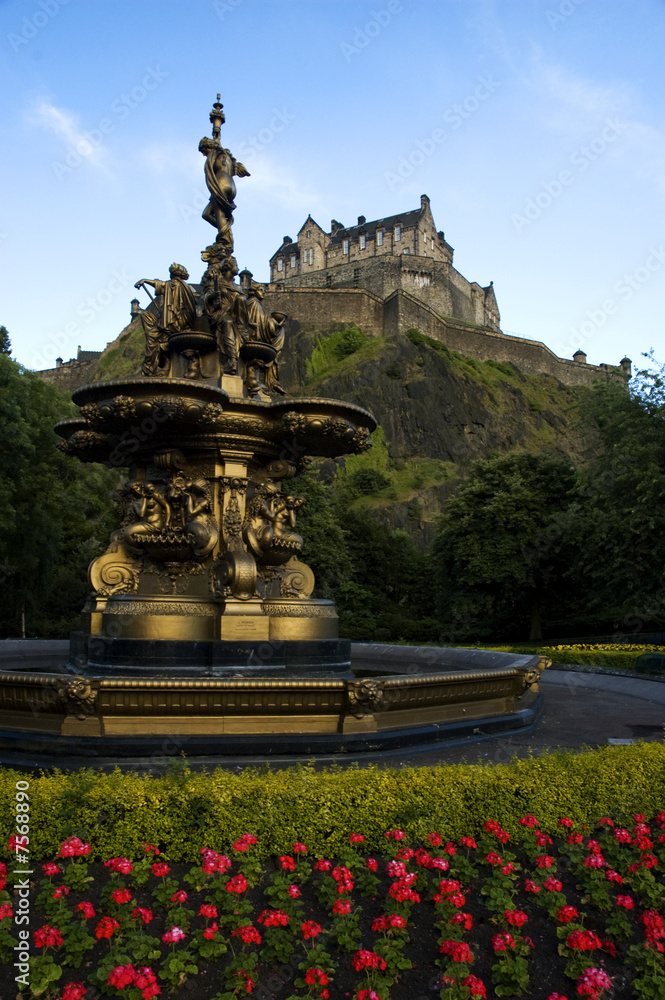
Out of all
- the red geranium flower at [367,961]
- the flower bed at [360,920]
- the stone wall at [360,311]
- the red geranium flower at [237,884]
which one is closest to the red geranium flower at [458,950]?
the flower bed at [360,920]

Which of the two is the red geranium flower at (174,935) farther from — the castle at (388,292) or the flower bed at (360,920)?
the castle at (388,292)

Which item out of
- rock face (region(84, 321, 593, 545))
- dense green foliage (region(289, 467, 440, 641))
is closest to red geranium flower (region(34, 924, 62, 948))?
dense green foliage (region(289, 467, 440, 641))

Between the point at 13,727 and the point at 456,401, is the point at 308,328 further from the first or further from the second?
the point at 13,727

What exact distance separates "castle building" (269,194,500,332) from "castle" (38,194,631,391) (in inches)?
5.2

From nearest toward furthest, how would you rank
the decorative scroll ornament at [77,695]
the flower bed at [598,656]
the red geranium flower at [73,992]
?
the red geranium flower at [73,992] < the decorative scroll ornament at [77,695] < the flower bed at [598,656]

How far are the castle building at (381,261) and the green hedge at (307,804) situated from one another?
298ft

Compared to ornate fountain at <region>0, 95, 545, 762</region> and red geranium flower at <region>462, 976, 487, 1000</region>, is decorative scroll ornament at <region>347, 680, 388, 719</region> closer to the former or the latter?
ornate fountain at <region>0, 95, 545, 762</region>

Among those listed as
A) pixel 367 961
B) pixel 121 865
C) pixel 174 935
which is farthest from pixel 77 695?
pixel 367 961

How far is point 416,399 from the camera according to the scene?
277 feet

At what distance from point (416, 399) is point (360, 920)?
270 feet

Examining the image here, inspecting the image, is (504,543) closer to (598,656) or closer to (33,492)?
(598,656)

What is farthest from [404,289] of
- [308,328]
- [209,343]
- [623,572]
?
[209,343]

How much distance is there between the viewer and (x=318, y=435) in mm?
9117

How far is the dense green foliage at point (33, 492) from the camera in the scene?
25.1 meters
